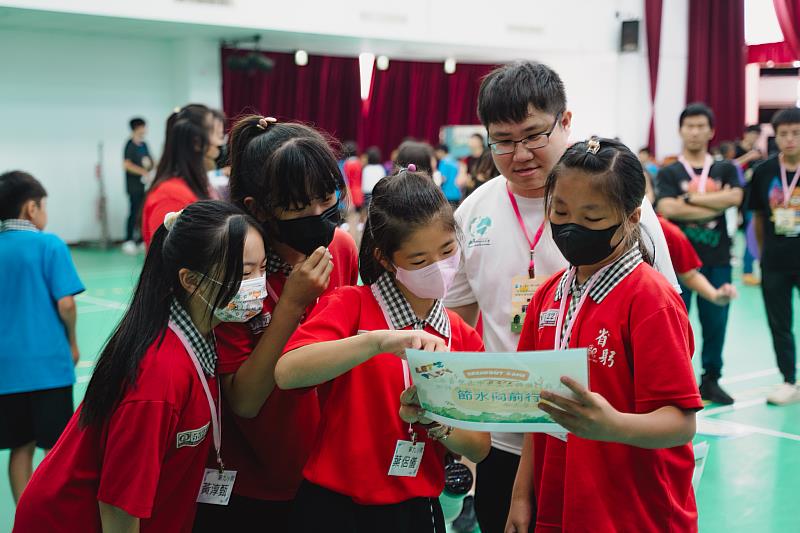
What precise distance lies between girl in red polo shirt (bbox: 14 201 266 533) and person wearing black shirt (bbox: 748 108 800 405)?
446 centimetres

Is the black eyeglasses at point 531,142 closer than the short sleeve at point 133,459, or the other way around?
the short sleeve at point 133,459

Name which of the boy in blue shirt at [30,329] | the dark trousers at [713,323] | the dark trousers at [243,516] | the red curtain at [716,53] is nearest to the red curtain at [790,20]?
the red curtain at [716,53]

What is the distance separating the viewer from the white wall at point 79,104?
12.2 metres

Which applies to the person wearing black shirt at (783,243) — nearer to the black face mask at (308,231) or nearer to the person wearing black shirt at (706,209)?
the person wearing black shirt at (706,209)

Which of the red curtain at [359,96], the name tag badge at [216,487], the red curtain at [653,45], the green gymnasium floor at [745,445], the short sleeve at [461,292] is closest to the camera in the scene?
the name tag badge at [216,487]

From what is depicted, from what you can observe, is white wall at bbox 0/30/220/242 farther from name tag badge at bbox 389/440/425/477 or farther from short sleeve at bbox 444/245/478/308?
name tag badge at bbox 389/440/425/477

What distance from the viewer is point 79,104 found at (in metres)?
12.8

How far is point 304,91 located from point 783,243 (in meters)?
11.2

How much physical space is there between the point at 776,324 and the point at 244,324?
175 inches

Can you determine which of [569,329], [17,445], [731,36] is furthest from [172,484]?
[731,36]

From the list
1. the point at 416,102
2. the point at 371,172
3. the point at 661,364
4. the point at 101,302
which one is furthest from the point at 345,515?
the point at 416,102

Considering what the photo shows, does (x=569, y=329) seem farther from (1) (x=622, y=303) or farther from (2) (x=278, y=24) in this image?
(2) (x=278, y=24)

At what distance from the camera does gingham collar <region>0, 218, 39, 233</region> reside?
3439 mm

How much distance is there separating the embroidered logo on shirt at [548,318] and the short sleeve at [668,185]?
3877 millimetres
